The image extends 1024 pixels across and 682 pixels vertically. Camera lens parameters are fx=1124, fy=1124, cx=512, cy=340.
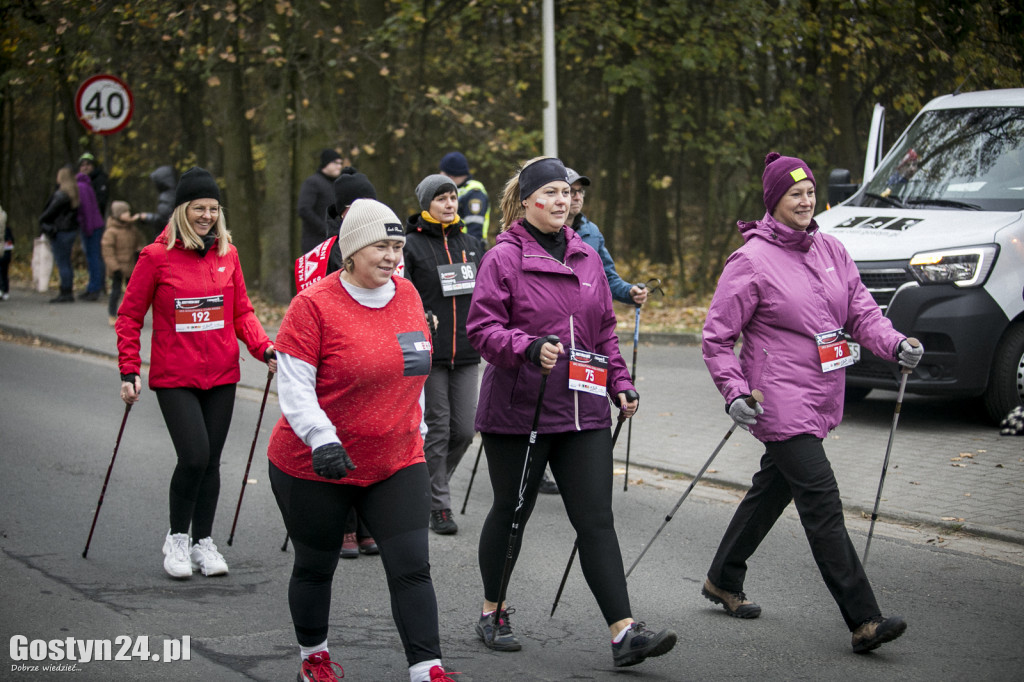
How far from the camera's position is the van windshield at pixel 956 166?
9.24 metres

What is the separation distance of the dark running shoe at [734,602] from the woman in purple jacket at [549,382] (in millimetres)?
977

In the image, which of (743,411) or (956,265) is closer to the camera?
(743,411)

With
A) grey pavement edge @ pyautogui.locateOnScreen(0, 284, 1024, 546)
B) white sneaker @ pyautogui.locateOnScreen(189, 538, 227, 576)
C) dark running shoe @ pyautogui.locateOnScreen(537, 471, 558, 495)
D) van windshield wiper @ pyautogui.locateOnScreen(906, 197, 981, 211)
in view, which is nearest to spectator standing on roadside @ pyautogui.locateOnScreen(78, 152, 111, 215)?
grey pavement edge @ pyautogui.locateOnScreen(0, 284, 1024, 546)

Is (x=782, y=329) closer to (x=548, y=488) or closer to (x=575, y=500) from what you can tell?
(x=575, y=500)

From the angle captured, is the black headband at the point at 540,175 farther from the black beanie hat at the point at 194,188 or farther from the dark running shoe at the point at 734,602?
the dark running shoe at the point at 734,602

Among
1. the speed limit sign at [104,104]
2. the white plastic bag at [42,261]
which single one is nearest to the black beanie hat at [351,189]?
the speed limit sign at [104,104]

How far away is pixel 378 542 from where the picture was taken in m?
4.09

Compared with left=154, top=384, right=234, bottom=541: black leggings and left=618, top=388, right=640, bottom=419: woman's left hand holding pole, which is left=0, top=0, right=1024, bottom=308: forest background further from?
left=618, top=388, right=640, bottom=419: woman's left hand holding pole

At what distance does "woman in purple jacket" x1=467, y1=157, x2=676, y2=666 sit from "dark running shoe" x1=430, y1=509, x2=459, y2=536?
71.9 inches

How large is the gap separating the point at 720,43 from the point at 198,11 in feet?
26.6

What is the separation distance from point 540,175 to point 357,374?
129 centimetres

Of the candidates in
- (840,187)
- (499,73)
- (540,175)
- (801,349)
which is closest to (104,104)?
(499,73)

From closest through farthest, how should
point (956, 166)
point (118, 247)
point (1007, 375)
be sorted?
point (1007, 375) → point (956, 166) → point (118, 247)

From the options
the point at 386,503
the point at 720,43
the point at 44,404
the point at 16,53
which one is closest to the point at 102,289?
the point at 16,53
